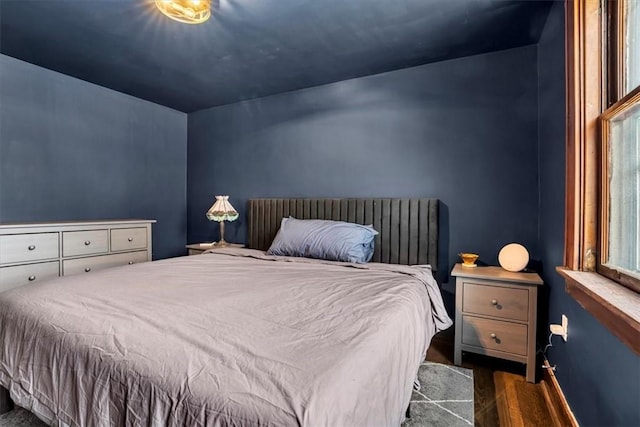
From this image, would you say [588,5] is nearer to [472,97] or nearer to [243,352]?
[472,97]

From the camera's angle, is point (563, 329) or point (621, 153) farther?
point (563, 329)

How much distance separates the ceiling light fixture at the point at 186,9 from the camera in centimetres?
163

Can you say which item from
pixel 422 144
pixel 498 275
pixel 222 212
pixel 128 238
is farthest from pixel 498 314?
pixel 128 238

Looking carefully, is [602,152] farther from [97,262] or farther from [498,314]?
[97,262]

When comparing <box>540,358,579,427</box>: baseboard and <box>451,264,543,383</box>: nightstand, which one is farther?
<box>451,264,543,383</box>: nightstand

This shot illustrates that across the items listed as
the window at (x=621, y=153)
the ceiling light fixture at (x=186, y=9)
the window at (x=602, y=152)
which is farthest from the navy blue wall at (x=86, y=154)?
the window at (x=621, y=153)

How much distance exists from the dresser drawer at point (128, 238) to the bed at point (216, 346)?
120 centimetres

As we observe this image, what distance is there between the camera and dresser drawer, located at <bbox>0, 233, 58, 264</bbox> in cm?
227

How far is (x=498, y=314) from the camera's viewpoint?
1.98 metres

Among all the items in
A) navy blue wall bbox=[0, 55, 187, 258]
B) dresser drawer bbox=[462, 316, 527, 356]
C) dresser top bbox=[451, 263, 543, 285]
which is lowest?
dresser drawer bbox=[462, 316, 527, 356]

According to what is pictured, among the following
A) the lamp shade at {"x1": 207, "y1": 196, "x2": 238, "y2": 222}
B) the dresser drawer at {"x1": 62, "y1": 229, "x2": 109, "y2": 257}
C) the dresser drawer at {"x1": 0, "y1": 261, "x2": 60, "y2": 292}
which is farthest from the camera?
the lamp shade at {"x1": 207, "y1": 196, "x2": 238, "y2": 222}

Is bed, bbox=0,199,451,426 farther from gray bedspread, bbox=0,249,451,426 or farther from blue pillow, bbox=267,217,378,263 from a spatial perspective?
blue pillow, bbox=267,217,378,263

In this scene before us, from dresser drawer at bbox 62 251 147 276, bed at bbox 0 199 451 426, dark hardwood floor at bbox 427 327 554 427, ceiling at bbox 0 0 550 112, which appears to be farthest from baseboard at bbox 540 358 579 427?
dresser drawer at bbox 62 251 147 276

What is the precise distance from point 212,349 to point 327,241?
160cm
